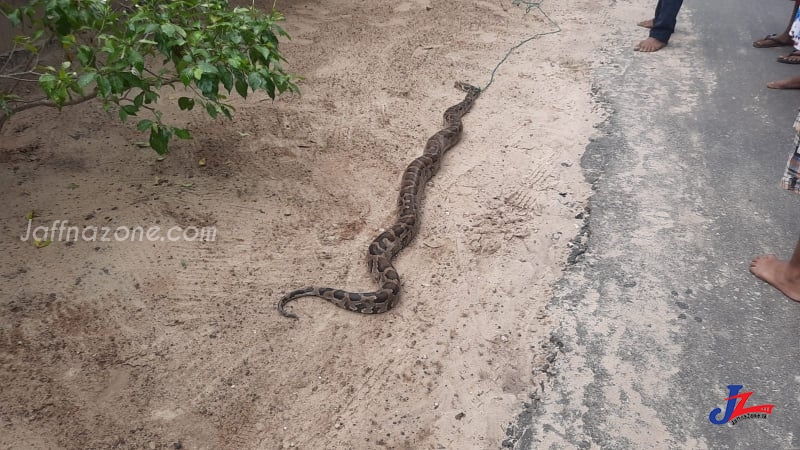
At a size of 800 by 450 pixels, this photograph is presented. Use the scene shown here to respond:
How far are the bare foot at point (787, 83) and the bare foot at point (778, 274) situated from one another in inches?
141

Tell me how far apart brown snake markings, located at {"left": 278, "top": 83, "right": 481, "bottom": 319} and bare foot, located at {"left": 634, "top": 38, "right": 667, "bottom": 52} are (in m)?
3.52

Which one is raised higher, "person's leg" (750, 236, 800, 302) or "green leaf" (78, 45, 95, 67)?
"green leaf" (78, 45, 95, 67)

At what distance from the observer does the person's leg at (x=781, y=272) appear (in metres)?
4.07

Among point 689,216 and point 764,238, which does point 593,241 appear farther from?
point 764,238

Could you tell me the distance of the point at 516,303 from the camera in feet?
13.9

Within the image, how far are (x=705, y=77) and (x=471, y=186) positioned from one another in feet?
13.0

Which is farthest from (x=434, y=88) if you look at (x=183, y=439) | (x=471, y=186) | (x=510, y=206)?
(x=183, y=439)

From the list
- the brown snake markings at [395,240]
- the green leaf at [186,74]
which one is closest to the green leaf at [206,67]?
the green leaf at [186,74]

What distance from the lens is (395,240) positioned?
4.86m

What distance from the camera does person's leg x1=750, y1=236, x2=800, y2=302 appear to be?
160 inches

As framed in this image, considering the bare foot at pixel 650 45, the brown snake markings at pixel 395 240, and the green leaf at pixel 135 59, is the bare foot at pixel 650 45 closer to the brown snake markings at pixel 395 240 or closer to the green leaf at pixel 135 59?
the brown snake markings at pixel 395 240

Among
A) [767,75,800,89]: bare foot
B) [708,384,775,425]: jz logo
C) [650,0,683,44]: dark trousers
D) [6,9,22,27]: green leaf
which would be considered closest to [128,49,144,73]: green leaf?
[6,9,22,27]: green leaf

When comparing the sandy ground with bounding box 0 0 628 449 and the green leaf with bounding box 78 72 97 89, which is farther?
the green leaf with bounding box 78 72 97 89

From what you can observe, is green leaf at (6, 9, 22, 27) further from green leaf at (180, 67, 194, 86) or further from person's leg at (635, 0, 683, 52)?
person's leg at (635, 0, 683, 52)
